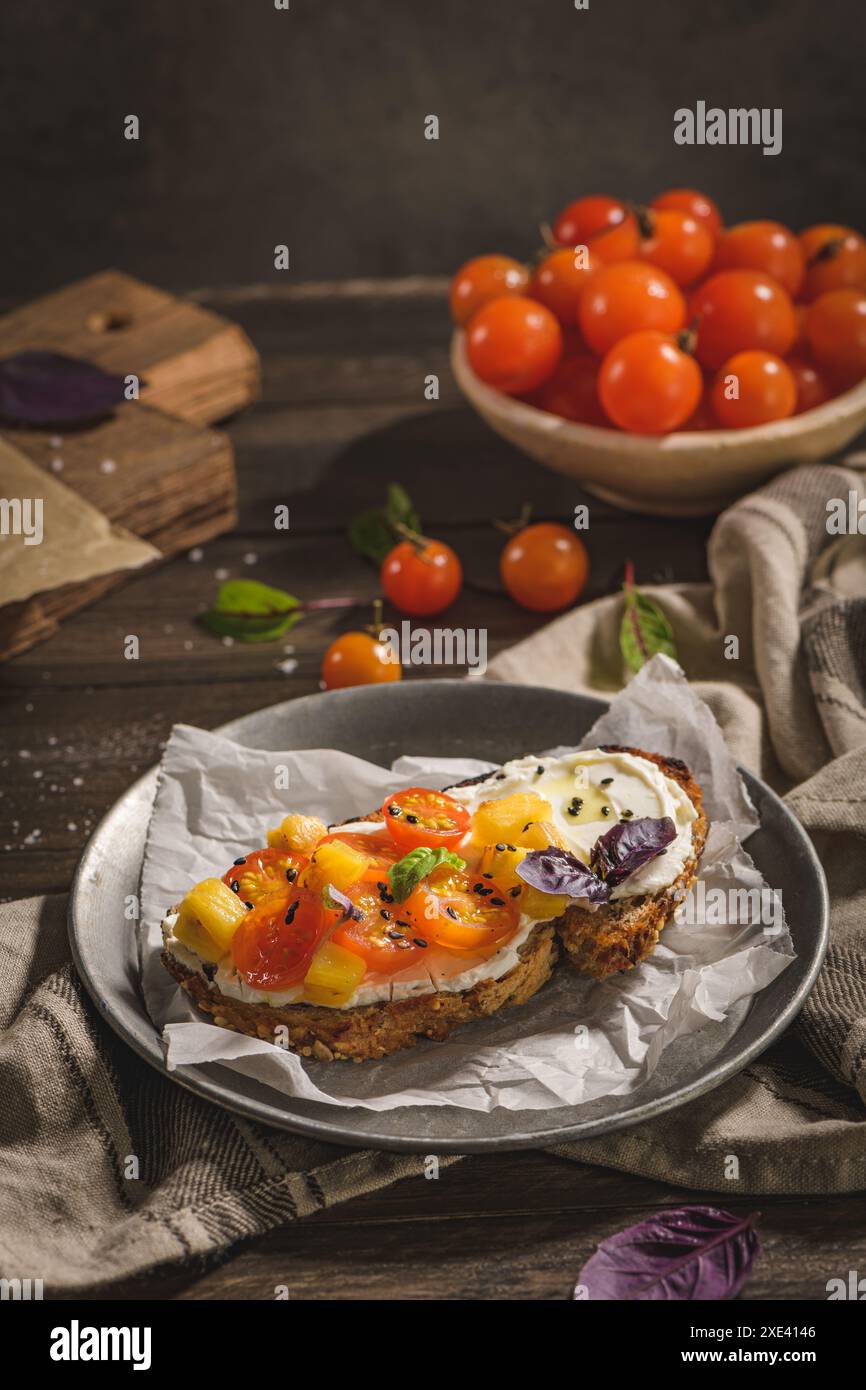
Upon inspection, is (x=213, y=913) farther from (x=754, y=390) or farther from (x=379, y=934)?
(x=754, y=390)

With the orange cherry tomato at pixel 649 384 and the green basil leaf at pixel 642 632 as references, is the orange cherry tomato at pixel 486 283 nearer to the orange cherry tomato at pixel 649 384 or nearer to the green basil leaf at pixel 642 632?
the orange cherry tomato at pixel 649 384

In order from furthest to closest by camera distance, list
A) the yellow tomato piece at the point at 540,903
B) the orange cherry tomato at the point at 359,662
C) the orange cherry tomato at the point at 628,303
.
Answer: the orange cherry tomato at the point at 628,303
the orange cherry tomato at the point at 359,662
the yellow tomato piece at the point at 540,903

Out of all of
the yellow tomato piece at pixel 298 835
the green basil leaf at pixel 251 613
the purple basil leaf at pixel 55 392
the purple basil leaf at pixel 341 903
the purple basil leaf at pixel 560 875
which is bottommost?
the purple basil leaf at pixel 341 903

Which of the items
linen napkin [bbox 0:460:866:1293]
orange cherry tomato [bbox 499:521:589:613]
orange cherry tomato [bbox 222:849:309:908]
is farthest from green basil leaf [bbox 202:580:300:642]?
orange cherry tomato [bbox 222:849:309:908]

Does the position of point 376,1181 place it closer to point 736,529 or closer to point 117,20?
point 736,529

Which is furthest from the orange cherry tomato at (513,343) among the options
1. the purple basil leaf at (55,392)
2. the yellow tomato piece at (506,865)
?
the yellow tomato piece at (506,865)

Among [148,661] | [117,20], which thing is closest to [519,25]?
[117,20]
